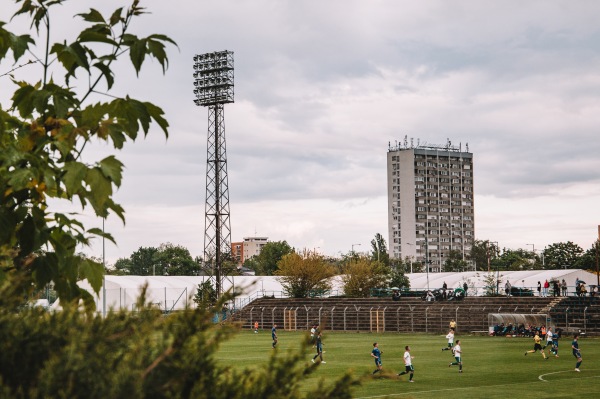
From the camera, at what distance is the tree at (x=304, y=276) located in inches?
4245

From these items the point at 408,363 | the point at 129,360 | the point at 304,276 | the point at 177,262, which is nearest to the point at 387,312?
the point at 304,276

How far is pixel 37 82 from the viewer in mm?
5613

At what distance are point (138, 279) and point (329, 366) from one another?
62074mm

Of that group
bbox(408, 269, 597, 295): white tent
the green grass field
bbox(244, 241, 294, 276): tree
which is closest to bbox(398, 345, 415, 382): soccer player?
the green grass field

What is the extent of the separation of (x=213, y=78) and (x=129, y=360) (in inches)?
3846

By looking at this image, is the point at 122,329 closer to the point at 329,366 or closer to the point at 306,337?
the point at 306,337

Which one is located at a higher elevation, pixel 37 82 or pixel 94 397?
pixel 37 82

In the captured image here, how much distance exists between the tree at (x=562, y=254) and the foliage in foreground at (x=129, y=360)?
163 metres

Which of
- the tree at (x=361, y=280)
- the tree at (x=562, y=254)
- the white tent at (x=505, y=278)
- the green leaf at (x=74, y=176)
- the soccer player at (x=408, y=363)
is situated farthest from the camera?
the tree at (x=562, y=254)

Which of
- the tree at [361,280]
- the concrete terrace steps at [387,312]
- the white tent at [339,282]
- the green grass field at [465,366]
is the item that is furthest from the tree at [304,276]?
the green grass field at [465,366]

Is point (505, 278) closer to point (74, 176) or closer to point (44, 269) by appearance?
point (44, 269)

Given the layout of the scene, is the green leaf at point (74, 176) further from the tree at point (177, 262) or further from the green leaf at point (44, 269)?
the tree at point (177, 262)

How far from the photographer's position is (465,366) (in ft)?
145

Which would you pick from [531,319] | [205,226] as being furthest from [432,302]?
[205,226]
